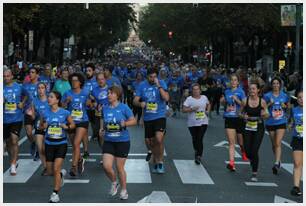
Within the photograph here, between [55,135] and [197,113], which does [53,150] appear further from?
[197,113]

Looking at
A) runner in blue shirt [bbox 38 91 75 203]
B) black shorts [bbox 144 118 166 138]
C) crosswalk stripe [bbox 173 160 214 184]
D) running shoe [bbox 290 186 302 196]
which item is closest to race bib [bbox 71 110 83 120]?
black shorts [bbox 144 118 166 138]

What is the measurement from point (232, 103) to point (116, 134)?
131 inches

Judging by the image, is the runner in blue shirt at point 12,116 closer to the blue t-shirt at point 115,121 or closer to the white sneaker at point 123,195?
the blue t-shirt at point 115,121

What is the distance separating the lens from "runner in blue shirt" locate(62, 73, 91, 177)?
33.9 ft

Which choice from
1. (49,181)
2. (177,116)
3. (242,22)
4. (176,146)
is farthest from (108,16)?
(49,181)

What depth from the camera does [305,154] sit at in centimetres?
878

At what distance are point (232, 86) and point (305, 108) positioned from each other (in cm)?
262

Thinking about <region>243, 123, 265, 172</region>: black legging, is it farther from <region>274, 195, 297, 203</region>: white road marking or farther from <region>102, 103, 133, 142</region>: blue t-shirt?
<region>102, 103, 133, 142</region>: blue t-shirt

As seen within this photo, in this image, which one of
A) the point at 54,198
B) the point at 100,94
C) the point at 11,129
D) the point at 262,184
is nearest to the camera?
the point at 54,198

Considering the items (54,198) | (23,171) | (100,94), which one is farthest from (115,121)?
(100,94)

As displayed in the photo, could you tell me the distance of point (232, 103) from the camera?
1139cm

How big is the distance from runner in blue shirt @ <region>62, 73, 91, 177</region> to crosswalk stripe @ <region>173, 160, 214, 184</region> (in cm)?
169

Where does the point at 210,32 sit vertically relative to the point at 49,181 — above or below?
above

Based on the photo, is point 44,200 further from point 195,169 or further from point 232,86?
point 232,86
